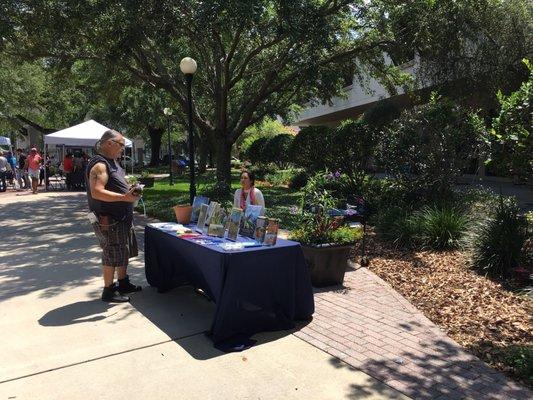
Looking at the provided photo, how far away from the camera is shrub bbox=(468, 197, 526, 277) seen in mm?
6324

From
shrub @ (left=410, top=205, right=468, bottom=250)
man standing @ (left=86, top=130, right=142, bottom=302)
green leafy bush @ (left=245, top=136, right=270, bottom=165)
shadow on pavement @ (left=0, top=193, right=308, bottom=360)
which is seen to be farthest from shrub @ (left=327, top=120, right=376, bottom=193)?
green leafy bush @ (left=245, top=136, right=270, bottom=165)

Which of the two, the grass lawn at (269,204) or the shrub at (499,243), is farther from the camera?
the grass lawn at (269,204)

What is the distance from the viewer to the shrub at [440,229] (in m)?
7.65

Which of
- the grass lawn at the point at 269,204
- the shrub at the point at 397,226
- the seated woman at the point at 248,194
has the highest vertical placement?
the seated woman at the point at 248,194

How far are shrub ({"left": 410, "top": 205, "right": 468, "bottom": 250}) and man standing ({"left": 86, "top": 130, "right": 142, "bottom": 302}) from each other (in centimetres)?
460

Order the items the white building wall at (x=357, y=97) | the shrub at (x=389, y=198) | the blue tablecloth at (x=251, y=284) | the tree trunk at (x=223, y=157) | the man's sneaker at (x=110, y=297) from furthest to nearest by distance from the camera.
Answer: the white building wall at (x=357, y=97)
the tree trunk at (x=223, y=157)
the shrub at (x=389, y=198)
the man's sneaker at (x=110, y=297)
the blue tablecloth at (x=251, y=284)

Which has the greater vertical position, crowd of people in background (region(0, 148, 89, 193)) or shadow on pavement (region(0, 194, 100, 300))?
crowd of people in background (region(0, 148, 89, 193))

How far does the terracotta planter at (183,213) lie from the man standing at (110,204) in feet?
2.13

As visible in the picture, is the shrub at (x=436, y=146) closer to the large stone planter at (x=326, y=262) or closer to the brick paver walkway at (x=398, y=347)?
the large stone planter at (x=326, y=262)

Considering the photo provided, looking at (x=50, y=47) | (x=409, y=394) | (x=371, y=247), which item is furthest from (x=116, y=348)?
(x=50, y=47)

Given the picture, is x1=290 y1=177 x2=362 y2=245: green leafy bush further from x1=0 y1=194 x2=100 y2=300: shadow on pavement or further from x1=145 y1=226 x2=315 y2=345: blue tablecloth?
x1=0 y1=194 x2=100 y2=300: shadow on pavement

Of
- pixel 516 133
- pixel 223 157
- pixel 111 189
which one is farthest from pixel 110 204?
pixel 223 157

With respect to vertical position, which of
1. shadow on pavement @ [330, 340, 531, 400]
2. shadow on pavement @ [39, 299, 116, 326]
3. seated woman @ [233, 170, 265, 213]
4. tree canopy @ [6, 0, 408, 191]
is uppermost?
tree canopy @ [6, 0, 408, 191]

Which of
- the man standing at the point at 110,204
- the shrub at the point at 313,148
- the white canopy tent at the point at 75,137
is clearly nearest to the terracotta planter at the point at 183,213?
the man standing at the point at 110,204
